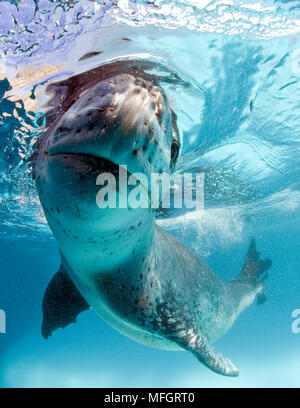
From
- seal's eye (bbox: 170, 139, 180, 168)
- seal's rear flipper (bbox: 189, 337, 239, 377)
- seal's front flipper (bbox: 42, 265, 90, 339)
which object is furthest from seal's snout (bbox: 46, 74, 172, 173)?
seal's front flipper (bbox: 42, 265, 90, 339)

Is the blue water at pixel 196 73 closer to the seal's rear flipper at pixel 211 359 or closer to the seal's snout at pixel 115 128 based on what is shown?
the seal's snout at pixel 115 128

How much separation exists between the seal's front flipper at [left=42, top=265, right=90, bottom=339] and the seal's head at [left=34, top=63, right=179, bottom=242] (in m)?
3.18

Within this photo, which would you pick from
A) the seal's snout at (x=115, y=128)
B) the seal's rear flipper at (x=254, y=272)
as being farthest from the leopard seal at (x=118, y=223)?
the seal's rear flipper at (x=254, y=272)

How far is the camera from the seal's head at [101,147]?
156 centimetres

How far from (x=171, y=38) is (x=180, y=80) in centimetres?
108

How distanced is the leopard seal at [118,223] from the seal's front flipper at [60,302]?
2 cm

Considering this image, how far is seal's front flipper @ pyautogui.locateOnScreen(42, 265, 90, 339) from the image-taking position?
16.1 ft

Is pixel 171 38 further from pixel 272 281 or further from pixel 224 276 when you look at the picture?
pixel 272 281

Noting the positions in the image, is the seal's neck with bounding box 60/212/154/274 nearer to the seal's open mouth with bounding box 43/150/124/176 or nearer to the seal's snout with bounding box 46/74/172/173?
the seal's open mouth with bounding box 43/150/124/176

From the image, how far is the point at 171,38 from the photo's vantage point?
5215 millimetres

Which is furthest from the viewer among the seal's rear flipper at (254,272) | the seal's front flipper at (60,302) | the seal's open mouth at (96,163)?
the seal's rear flipper at (254,272)

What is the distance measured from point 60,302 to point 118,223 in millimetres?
3746
